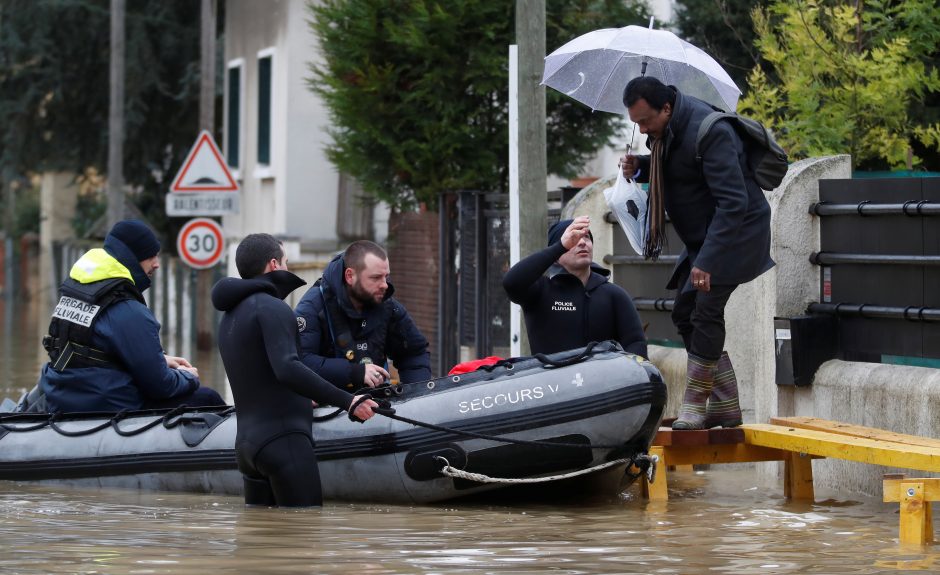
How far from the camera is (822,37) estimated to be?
11000 millimetres

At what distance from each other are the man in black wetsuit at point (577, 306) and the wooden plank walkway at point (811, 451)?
1.80 feet

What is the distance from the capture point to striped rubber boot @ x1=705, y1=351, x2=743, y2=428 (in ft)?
26.4

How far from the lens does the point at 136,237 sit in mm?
9297

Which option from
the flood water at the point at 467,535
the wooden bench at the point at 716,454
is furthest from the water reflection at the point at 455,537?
the wooden bench at the point at 716,454

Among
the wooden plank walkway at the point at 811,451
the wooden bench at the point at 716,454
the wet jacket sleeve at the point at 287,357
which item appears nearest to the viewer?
the wooden plank walkway at the point at 811,451

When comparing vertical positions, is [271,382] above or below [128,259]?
below

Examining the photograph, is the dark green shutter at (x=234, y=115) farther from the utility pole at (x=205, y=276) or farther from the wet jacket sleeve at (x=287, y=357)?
the wet jacket sleeve at (x=287, y=357)

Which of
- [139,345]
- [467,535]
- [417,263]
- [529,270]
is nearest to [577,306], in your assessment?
[529,270]

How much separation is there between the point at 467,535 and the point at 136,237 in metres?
3.35

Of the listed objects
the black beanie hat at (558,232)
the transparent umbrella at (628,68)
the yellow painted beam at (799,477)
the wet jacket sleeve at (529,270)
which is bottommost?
the yellow painted beam at (799,477)

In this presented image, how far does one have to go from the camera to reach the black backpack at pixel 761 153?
24.9 ft

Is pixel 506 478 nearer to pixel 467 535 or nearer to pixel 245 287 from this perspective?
pixel 467 535

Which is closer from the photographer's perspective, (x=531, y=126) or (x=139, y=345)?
(x=139, y=345)

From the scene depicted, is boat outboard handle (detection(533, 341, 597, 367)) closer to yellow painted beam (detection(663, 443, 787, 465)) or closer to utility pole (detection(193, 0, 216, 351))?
yellow painted beam (detection(663, 443, 787, 465))
